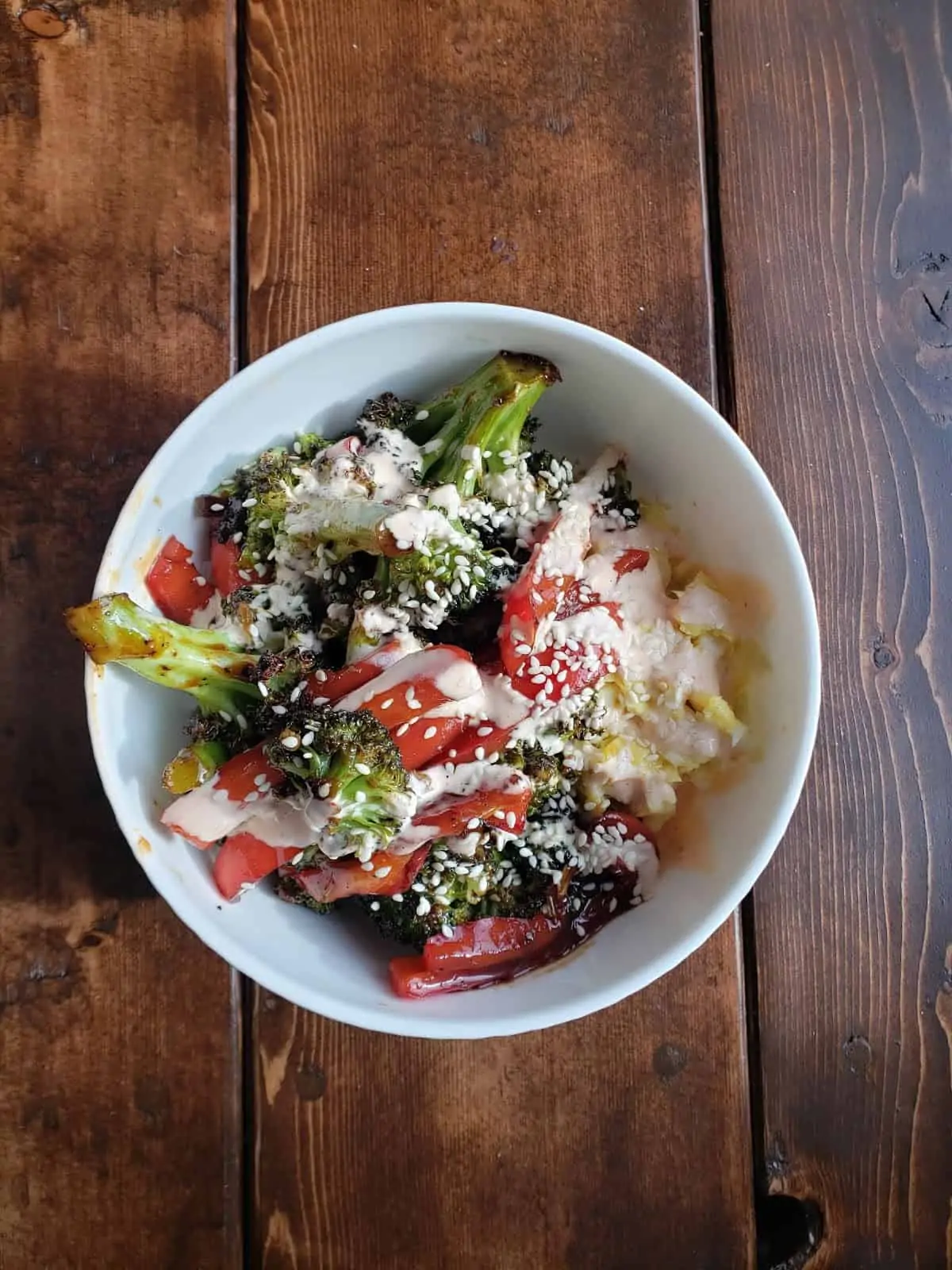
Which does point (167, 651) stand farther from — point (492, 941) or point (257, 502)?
point (492, 941)

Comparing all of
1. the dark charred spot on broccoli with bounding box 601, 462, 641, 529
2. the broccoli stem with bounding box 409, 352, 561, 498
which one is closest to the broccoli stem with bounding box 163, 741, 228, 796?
the broccoli stem with bounding box 409, 352, 561, 498

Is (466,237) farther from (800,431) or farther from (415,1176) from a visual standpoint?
(415,1176)

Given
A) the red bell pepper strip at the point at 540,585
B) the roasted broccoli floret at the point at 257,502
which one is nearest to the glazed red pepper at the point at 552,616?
the red bell pepper strip at the point at 540,585

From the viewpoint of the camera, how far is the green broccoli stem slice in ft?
3.02

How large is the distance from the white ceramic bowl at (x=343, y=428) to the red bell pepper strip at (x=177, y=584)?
0.02 metres

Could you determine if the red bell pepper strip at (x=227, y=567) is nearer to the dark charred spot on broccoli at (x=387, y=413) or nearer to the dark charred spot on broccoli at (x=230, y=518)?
the dark charred spot on broccoli at (x=230, y=518)

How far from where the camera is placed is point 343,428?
111 cm

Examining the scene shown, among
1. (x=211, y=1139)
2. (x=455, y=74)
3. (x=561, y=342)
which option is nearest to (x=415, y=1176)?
(x=211, y=1139)

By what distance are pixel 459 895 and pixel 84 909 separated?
0.49m

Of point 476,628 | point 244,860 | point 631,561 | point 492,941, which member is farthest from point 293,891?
point 631,561

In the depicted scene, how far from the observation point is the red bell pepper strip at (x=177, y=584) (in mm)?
1031

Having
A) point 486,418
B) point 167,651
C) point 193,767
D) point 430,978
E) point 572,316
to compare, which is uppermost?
point 572,316

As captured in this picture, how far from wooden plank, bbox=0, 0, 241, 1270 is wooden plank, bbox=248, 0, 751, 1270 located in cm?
8

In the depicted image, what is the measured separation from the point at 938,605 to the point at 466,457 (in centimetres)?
69
